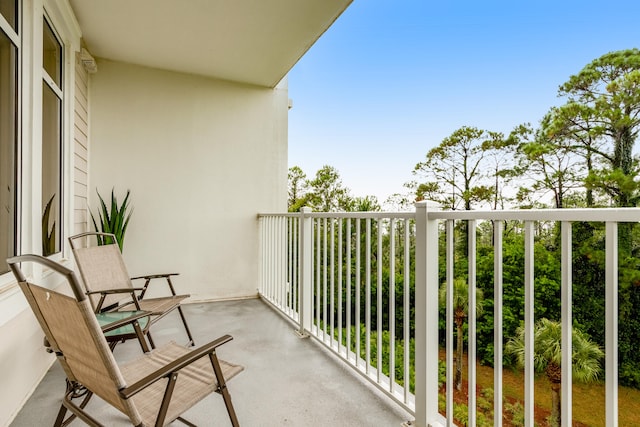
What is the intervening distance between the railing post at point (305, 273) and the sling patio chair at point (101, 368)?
1452mm

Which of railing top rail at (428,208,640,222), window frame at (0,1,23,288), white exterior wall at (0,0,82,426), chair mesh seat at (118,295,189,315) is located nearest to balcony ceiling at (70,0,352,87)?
white exterior wall at (0,0,82,426)

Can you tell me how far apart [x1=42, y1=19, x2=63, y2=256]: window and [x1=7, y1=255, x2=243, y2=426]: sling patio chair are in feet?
Result: 4.63

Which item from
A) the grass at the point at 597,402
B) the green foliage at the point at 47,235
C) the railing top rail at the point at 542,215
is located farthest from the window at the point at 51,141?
the grass at the point at 597,402

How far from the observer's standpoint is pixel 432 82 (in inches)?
763

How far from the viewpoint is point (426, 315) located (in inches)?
63.9

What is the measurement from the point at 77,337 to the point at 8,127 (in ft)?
4.88

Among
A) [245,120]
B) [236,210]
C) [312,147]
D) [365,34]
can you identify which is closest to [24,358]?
[236,210]

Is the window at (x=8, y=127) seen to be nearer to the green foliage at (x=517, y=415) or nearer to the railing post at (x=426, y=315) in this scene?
the railing post at (x=426, y=315)

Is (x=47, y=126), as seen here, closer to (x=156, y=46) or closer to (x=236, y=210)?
(x=156, y=46)

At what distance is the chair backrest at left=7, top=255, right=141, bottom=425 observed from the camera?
1112 mm

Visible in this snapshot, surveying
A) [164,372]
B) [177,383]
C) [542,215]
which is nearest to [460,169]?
[542,215]

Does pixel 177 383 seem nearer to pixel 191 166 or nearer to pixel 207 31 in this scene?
pixel 207 31

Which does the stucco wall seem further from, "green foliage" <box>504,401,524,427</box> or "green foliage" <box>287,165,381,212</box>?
"green foliage" <box>287,165,381,212</box>

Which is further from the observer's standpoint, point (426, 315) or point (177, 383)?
point (426, 315)
